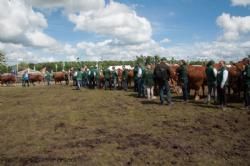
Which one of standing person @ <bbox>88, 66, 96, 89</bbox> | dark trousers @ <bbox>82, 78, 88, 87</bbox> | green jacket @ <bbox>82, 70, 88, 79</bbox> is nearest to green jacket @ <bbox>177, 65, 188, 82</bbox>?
standing person @ <bbox>88, 66, 96, 89</bbox>

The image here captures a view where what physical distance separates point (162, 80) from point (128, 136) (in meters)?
5.90

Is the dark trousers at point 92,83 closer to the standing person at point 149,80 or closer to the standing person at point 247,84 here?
the standing person at point 149,80

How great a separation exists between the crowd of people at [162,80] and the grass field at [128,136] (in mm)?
729

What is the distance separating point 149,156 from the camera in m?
8.69

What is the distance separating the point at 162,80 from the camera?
16281 millimetres

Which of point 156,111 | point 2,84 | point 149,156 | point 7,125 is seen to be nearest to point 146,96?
point 156,111

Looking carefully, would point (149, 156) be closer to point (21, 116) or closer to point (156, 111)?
point (156, 111)

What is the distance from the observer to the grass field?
866 cm

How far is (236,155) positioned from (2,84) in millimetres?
39068

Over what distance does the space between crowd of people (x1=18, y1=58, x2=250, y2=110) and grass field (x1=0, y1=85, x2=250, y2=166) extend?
729mm

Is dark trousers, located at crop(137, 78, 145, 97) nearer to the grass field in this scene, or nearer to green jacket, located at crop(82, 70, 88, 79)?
the grass field

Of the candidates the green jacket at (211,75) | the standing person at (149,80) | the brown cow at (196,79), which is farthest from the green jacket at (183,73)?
the standing person at (149,80)

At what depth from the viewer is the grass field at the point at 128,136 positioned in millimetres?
8664

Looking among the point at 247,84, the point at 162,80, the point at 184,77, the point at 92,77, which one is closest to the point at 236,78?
the point at 184,77
